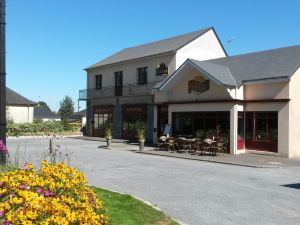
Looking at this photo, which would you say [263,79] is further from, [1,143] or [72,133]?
[72,133]

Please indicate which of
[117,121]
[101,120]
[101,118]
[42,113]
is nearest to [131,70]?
[117,121]

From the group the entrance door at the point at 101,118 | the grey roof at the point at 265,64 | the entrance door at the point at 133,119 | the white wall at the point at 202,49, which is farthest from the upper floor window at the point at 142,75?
the grey roof at the point at 265,64

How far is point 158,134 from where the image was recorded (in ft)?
102

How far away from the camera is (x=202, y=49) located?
33.4 m

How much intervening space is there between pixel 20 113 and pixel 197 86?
38.6 metres

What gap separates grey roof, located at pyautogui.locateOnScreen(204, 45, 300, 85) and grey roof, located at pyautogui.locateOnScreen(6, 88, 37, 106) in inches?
1442

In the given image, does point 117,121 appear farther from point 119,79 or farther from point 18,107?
point 18,107

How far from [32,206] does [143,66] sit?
29582 millimetres

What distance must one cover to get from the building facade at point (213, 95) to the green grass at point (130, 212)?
49.4 feet

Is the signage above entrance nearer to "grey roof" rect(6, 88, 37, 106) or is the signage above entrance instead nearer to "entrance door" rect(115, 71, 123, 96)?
"entrance door" rect(115, 71, 123, 96)

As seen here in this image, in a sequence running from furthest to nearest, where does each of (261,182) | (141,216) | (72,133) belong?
(72,133)
(261,182)
(141,216)

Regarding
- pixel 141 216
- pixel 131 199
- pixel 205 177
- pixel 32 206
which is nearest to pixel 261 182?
pixel 205 177

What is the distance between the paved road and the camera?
334 inches

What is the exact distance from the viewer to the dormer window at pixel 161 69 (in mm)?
31491
